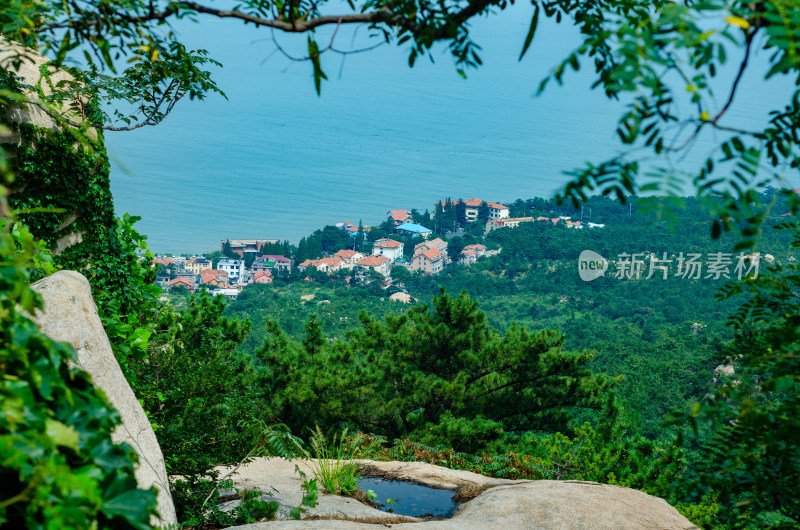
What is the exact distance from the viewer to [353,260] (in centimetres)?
4759

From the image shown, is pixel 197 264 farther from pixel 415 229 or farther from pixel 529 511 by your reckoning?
pixel 529 511

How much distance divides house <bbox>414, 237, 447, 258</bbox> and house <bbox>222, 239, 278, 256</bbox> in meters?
14.0

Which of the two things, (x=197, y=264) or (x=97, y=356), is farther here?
(x=197, y=264)

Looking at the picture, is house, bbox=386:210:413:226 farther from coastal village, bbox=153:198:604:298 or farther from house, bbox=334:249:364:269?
house, bbox=334:249:364:269

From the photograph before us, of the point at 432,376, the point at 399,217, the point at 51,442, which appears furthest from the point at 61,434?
the point at 399,217

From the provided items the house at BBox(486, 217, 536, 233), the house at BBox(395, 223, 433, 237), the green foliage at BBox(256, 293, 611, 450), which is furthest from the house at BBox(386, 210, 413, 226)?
the green foliage at BBox(256, 293, 611, 450)

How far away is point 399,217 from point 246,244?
17325mm

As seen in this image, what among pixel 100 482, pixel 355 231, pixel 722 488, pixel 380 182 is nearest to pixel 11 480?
pixel 100 482

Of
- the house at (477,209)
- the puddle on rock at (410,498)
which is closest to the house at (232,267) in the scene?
the house at (477,209)

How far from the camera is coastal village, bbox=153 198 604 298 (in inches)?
1738

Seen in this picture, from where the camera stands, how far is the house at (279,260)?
47.7m

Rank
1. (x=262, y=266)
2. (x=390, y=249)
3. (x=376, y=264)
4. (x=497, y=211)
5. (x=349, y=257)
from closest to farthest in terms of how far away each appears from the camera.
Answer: (x=376, y=264) → (x=262, y=266) → (x=349, y=257) → (x=390, y=249) → (x=497, y=211)

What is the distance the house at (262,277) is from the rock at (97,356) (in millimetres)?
40422

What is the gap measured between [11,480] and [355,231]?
57.8 meters
